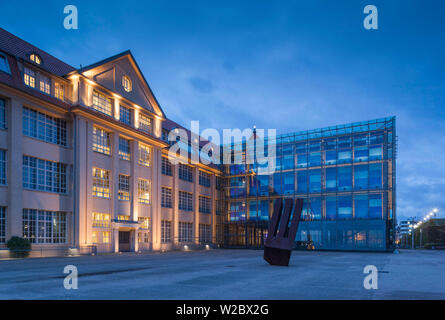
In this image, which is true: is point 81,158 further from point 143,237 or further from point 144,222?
point 143,237

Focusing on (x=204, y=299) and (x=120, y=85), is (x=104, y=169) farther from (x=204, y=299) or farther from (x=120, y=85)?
(x=204, y=299)

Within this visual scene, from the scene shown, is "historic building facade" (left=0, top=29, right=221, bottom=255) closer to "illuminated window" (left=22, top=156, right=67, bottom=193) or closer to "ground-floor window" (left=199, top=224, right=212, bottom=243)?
"illuminated window" (left=22, top=156, right=67, bottom=193)

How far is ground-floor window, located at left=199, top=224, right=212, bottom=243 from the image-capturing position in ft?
179

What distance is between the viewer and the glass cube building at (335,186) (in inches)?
1927

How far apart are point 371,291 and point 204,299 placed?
5.07 metres

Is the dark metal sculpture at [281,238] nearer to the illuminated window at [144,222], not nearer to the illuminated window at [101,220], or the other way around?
the illuminated window at [101,220]

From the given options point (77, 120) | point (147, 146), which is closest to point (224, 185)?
point (147, 146)

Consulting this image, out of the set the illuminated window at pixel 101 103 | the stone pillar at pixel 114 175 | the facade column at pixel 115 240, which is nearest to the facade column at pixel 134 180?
the stone pillar at pixel 114 175

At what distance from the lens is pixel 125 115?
133ft

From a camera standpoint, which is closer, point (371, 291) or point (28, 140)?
point (371, 291)

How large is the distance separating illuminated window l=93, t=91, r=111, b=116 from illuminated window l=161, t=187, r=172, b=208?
1335cm

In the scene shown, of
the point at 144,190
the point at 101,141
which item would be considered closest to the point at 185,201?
the point at 144,190
